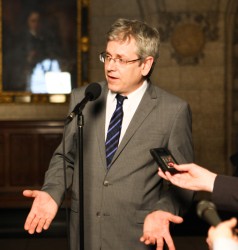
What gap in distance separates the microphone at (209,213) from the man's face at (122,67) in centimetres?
155

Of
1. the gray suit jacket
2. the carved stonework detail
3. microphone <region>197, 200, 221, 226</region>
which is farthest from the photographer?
the carved stonework detail

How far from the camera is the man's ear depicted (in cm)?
277

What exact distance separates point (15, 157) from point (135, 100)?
4.64m

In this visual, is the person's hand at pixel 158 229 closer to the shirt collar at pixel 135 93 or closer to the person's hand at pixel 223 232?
the shirt collar at pixel 135 93

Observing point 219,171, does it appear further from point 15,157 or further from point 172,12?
point 15,157

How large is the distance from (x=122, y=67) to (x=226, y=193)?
92 cm

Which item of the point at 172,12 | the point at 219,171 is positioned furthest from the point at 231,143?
the point at 172,12

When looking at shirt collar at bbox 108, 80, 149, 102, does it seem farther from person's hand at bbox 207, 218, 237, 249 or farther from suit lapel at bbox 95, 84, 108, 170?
person's hand at bbox 207, 218, 237, 249

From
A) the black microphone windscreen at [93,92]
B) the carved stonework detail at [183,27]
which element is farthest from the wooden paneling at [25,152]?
the black microphone windscreen at [93,92]

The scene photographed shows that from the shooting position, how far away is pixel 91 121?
9.30 feet

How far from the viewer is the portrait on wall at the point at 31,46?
8.38 meters

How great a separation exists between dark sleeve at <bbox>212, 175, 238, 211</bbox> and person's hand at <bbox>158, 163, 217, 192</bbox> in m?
0.03

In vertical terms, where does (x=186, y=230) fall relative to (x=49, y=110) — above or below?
below

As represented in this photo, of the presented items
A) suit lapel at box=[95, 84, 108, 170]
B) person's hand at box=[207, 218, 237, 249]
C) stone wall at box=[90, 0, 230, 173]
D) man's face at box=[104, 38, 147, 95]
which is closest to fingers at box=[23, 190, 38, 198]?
suit lapel at box=[95, 84, 108, 170]
